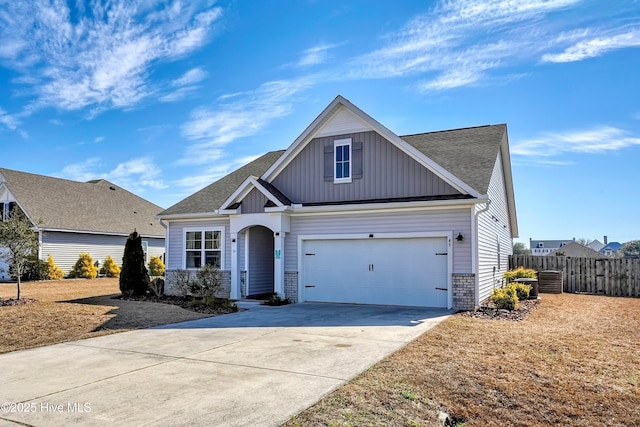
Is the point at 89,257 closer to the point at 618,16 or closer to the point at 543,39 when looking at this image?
the point at 543,39

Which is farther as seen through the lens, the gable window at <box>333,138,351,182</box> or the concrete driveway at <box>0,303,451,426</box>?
the gable window at <box>333,138,351,182</box>

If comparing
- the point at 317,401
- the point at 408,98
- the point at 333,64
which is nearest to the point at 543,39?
the point at 408,98

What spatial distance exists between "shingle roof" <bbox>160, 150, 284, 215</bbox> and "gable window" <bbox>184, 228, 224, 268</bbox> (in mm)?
878

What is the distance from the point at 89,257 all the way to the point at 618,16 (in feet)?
89.9

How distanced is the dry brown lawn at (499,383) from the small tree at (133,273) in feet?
39.2

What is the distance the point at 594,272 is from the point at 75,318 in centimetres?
1971

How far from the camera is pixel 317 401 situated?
5027mm

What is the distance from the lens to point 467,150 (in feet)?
51.8

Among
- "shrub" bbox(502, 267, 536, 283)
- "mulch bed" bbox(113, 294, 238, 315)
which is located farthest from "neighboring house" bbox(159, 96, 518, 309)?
"mulch bed" bbox(113, 294, 238, 315)

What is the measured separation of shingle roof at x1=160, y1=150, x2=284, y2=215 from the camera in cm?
1739

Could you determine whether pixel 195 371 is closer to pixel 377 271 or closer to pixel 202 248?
pixel 377 271

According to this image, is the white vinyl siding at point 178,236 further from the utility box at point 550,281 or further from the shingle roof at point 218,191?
the utility box at point 550,281

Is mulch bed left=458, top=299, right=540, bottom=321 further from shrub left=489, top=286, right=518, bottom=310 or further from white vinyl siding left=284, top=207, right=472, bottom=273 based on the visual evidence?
white vinyl siding left=284, top=207, right=472, bottom=273

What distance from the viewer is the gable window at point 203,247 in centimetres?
1689
